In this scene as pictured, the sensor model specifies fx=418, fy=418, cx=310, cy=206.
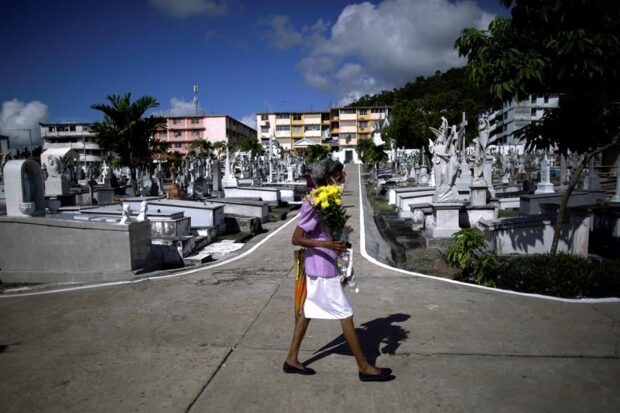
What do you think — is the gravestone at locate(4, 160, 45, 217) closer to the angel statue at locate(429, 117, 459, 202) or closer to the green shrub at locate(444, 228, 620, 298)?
the green shrub at locate(444, 228, 620, 298)

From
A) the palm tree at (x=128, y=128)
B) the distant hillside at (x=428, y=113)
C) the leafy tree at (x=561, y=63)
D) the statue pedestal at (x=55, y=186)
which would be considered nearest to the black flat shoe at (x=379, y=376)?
the leafy tree at (x=561, y=63)

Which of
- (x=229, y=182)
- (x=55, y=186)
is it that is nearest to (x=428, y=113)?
(x=229, y=182)

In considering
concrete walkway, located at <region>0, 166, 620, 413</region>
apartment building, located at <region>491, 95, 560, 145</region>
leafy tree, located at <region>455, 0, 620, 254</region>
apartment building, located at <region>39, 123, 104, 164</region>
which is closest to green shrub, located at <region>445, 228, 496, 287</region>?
concrete walkway, located at <region>0, 166, 620, 413</region>

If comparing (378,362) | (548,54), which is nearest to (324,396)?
(378,362)

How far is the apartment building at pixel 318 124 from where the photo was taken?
99.1 metres

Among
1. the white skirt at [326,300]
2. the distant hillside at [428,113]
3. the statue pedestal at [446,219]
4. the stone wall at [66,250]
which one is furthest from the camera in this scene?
the distant hillside at [428,113]

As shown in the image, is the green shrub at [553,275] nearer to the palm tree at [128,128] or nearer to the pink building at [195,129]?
the palm tree at [128,128]

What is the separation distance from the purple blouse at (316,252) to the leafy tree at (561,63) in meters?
3.93

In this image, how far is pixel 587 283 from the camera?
5852 mm

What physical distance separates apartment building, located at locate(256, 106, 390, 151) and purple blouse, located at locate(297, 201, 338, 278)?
3787 inches

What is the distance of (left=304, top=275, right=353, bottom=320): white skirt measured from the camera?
142 inches

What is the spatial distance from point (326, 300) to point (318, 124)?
102411 millimetres

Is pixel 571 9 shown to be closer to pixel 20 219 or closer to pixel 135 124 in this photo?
pixel 20 219

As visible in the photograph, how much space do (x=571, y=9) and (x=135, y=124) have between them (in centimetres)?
1608
